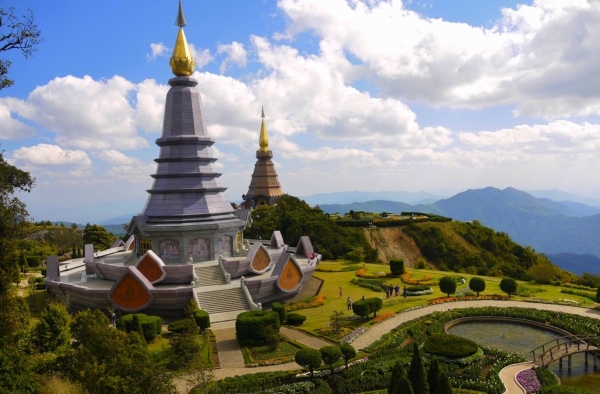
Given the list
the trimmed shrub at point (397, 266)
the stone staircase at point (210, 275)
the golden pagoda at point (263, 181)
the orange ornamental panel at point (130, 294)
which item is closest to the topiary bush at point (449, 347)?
the stone staircase at point (210, 275)

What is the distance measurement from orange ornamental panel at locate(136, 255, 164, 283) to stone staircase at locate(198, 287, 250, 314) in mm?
3202

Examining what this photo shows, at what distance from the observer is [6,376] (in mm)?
14609

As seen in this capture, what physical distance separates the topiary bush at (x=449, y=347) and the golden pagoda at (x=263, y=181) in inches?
2172

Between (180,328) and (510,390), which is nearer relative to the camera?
(510,390)

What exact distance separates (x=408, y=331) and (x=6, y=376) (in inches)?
699

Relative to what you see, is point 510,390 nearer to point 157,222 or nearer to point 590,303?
point 590,303

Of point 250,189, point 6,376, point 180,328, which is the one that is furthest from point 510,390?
point 250,189

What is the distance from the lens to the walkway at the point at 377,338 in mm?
18953

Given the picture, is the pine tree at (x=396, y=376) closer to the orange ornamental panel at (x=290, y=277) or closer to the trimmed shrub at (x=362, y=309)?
the trimmed shrub at (x=362, y=309)

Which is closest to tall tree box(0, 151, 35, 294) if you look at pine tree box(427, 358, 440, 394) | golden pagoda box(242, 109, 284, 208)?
pine tree box(427, 358, 440, 394)

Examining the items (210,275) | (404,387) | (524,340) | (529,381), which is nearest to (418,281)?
(524,340)

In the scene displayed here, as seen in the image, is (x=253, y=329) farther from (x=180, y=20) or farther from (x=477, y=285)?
(x=180, y=20)

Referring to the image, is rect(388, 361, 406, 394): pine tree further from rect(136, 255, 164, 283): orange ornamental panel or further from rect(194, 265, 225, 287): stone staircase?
rect(136, 255, 164, 283): orange ornamental panel

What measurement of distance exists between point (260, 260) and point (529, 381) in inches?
776
